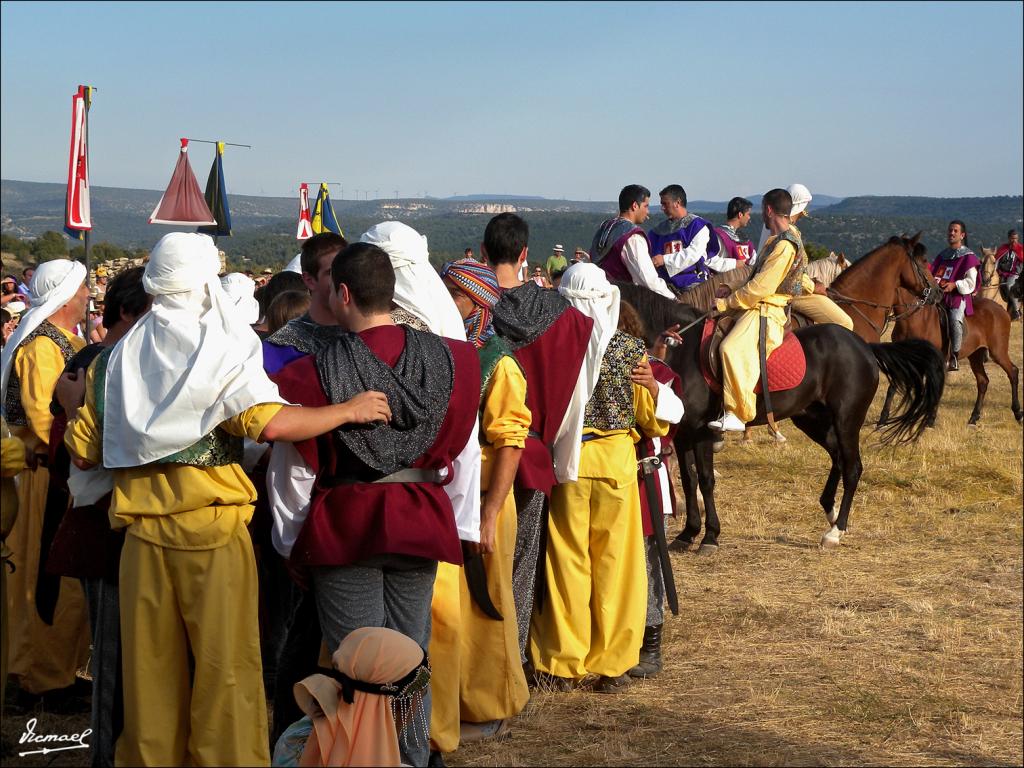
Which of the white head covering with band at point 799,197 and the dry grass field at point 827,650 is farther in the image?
the white head covering with band at point 799,197

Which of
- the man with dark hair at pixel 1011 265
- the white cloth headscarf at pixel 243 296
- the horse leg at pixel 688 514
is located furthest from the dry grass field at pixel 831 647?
the man with dark hair at pixel 1011 265

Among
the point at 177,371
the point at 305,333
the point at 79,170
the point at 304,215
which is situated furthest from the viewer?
the point at 304,215

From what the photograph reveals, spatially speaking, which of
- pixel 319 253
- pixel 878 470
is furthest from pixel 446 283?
pixel 878 470

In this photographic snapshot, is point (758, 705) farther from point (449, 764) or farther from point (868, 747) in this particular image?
point (449, 764)

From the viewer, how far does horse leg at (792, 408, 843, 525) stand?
8781 mm

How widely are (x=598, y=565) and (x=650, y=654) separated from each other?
78 centimetres

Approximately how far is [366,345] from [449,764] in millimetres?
1900

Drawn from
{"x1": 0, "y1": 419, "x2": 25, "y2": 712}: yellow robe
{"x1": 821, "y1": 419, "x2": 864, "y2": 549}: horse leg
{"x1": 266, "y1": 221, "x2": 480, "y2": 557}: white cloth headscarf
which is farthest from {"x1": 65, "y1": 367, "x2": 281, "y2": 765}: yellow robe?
{"x1": 821, "y1": 419, "x2": 864, "y2": 549}: horse leg

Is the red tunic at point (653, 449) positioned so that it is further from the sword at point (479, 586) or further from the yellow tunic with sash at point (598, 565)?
the sword at point (479, 586)

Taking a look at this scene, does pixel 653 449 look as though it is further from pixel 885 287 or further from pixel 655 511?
pixel 885 287

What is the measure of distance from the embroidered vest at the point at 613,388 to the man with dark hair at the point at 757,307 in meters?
3.20

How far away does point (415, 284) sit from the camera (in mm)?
3967

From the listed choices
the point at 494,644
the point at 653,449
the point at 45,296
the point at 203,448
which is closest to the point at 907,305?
the point at 653,449

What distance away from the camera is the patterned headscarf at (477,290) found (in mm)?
4352
